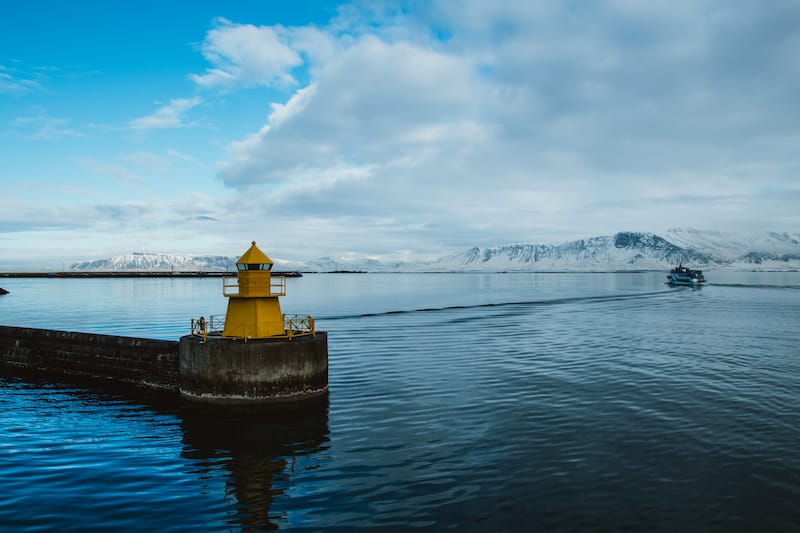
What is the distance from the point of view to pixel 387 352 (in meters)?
34.2

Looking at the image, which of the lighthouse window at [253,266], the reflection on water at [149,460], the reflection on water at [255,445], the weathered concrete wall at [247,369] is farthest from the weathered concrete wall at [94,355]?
the lighthouse window at [253,266]

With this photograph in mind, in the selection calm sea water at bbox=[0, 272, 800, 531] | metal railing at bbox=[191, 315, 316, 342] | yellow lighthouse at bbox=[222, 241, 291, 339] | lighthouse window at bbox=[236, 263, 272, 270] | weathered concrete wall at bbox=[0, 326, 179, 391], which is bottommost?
calm sea water at bbox=[0, 272, 800, 531]

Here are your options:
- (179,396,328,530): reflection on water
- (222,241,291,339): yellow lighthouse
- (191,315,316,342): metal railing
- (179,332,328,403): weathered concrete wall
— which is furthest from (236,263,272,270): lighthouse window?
(179,396,328,530): reflection on water

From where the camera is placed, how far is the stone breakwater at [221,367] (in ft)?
66.6

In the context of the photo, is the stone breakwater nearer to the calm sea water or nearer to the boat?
the calm sea water

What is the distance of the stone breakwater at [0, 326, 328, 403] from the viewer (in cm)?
2031

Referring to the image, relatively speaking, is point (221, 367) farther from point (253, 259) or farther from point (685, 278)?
point (685, 278)

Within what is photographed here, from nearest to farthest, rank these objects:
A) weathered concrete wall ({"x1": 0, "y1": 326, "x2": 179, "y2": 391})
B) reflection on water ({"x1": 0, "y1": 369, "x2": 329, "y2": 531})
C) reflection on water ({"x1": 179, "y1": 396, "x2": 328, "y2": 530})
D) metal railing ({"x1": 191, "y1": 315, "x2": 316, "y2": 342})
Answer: reflection on water ({"x1": 0, "y1": 369, "x2": 329, "y2": 531}), reflection on water ({"x1": 179, "y1": 396, "x2": 328, "y2": 530}), metal railing ({"x1": 191, "y1": 315, "x2": 316, "y2": 342}), weathered concrete wall ({"x1": 0, "y1": 326, "x2": 179, "y2": 391})

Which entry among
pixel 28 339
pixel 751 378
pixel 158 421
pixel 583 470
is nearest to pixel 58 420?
pixel 158 421

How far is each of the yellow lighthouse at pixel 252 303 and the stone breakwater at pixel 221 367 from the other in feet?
1.92

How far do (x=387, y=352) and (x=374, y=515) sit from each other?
2298 centimetres

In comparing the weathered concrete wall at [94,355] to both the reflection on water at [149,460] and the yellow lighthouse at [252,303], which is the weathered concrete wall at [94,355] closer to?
the reflection on water at [149,460]

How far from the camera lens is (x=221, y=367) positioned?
20.4m

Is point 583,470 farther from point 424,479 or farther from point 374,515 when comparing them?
point 374,515
